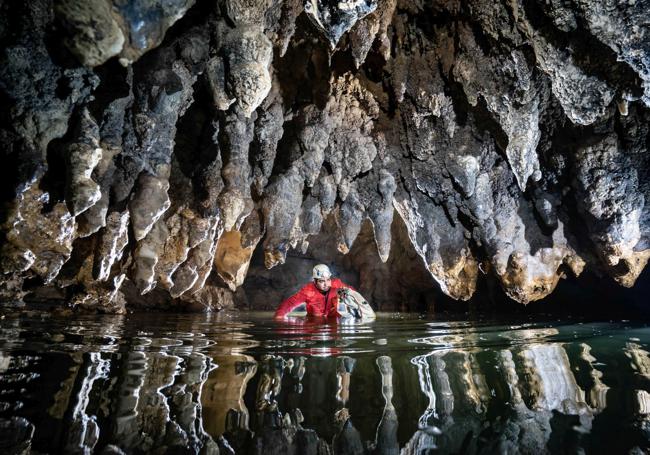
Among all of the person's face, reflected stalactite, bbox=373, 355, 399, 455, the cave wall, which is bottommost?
reflected stalactite, bbox=373, 355, 399, 455

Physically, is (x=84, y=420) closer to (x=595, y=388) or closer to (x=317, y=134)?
(x=595, y=388)

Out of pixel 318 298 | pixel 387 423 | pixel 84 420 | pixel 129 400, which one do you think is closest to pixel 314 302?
pixel 318 298

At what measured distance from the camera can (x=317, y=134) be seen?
6.98 m

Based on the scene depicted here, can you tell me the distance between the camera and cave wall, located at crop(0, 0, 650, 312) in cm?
436

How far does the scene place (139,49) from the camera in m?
3.21

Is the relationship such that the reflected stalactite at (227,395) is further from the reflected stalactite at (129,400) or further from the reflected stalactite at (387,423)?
the reflected stalactite at (387,423)

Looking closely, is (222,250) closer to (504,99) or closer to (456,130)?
(456,130)

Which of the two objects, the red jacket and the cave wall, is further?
the red jacket

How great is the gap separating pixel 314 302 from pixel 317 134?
117 inches

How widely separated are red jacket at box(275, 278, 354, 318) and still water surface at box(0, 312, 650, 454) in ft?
10.8

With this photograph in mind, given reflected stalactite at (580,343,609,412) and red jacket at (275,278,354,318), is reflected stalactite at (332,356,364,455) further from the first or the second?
red jacket at (275,278,354,318)

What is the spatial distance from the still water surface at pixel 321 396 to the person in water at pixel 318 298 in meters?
3.33

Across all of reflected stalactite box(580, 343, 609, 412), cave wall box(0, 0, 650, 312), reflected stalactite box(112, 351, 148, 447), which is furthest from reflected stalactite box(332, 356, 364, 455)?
cave wall box(0, 0, 650, 312)

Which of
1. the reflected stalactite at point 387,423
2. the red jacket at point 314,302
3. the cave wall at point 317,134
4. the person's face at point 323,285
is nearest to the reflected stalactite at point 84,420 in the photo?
the reflected stalactite at point 387,423
